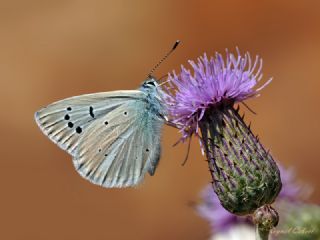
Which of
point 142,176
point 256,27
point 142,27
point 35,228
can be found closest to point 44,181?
point 35,228

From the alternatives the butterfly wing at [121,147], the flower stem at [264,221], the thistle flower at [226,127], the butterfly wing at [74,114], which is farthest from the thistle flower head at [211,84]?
the flower stem at [264,221]

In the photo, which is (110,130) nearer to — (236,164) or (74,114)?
(74,114)

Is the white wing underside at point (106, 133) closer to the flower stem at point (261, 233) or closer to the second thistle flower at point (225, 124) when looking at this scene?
the second thistle flower at point (225, 124)

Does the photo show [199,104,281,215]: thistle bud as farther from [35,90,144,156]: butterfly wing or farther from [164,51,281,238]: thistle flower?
[35,90,144,156]: butterfly wing

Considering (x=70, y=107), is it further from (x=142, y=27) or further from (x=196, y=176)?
(x=142, y=27)

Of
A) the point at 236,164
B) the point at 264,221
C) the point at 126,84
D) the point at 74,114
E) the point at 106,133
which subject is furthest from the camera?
the point at 126,84

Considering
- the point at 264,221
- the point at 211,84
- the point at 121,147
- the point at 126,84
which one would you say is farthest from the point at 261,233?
the point at 126,84

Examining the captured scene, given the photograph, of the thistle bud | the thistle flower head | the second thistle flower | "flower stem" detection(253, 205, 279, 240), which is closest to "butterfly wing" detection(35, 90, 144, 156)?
the second thistle flower
